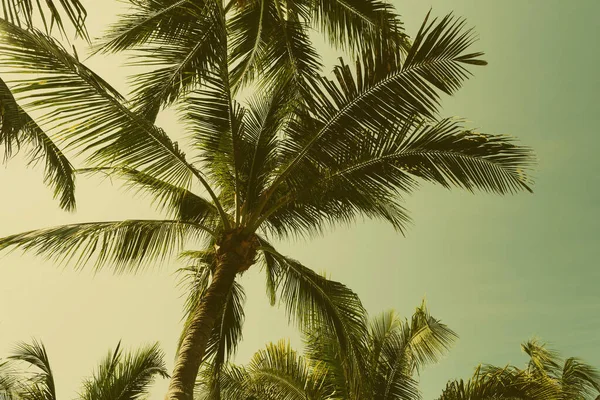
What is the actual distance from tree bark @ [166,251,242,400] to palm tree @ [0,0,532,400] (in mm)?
14

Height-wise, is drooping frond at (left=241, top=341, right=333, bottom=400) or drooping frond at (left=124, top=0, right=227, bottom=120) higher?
drooping frond at (left=124, top=0, right=227, bottom=120)

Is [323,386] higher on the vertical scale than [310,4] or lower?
lower

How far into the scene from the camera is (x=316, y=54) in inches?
260

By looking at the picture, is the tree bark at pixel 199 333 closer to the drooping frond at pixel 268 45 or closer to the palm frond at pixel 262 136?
the palm frond at pixel 262 136

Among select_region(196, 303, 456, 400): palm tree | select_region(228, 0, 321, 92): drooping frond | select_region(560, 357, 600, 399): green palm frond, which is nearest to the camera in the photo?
select_region(228, 0, 321, 92): drooping frond

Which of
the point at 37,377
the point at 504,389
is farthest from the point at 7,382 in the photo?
the point at 504,389

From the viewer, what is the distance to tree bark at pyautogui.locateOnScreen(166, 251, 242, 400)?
419cm

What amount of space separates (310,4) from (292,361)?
6281mm

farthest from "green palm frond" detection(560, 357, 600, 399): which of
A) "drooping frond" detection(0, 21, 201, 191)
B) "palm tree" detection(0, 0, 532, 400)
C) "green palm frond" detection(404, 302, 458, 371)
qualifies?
"drooping frond" detection(0, 21, 201, 191)

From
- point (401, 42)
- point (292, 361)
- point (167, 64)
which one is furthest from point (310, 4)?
point (292, 361)

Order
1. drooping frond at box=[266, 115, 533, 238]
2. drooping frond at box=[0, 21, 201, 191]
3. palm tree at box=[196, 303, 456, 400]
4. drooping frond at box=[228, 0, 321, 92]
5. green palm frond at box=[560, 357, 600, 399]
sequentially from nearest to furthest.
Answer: drooping frond at box=[0, 21, 201, 191], drooping frond at box=[266, 115, 533, 238], drooping frond at box=[228, 0, 321, 92], palm tree at box=[196, 303, 456, 400], green palm frond at box=[560, 357, 600, 399]

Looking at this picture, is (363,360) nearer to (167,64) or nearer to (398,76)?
(398,76)

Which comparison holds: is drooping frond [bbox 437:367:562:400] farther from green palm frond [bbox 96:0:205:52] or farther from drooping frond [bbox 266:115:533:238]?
green palm frond [bbox 96:0:205:52]

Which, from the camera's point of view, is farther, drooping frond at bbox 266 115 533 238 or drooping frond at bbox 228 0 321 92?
drooping frond at bbox 228 0 321 92
